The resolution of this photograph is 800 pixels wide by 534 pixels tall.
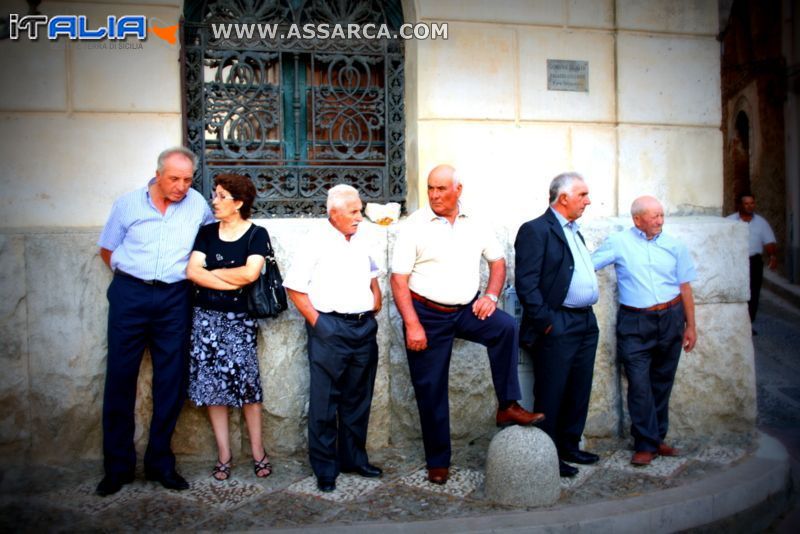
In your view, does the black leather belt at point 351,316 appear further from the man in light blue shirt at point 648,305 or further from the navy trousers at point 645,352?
the navy trousers at point 645,352

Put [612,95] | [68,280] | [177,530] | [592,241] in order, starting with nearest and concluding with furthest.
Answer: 1. [177,530]
2. [68,280]
3. [592,241]
4. [612,95]

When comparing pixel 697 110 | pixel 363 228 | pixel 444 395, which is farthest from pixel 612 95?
pixel 444 395

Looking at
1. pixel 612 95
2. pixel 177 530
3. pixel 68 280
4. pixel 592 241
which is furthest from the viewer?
pixel 612 95

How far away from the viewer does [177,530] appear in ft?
13.2

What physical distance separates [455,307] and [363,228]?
0.92 meters

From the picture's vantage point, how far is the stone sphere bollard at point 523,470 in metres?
4.32

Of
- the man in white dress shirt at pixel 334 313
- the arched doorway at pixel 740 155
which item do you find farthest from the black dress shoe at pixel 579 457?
the arched doorway at pixel 740 155

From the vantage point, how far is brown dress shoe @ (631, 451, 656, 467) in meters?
5.00

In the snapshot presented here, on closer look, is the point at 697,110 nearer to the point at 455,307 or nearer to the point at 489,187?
the point at 489,187

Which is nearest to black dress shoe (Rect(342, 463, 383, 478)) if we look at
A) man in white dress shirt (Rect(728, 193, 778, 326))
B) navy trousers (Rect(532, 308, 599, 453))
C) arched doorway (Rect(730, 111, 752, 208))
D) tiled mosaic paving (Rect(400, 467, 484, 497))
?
tiled mosaic paving (Rect(400, 467, 484, 497))

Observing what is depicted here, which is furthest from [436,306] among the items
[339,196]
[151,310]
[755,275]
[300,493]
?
[755,275]

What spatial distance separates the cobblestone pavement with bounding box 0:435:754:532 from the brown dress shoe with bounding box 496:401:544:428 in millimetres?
417

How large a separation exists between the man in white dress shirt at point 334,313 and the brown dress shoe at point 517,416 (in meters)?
0.86

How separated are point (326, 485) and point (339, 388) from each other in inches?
22.6
